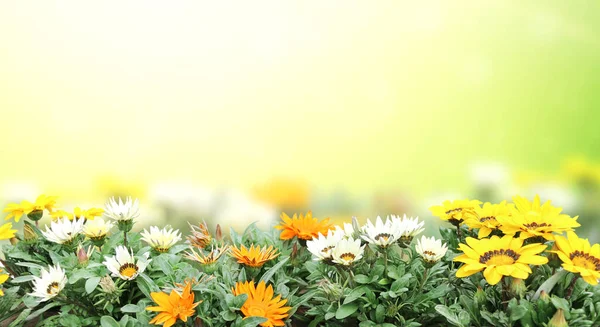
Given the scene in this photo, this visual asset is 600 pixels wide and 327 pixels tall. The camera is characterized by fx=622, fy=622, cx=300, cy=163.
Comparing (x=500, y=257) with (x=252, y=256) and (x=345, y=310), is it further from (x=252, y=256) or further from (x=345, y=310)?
(x=252, y=256)

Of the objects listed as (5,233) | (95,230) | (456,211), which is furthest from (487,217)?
(5,233)

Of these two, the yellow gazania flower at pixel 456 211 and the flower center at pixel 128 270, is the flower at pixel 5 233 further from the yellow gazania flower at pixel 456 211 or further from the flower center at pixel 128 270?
the yellow gazania flower at pixel 456 211

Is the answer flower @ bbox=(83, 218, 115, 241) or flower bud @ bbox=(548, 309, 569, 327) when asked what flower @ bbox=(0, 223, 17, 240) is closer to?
flower @ bbox=(83, 218, 115, 241)

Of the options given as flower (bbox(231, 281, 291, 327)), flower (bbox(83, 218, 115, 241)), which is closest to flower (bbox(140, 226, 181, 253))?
flower (bbox(83, 218, 115, 241))

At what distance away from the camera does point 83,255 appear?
6.41ft

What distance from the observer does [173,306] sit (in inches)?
66.9

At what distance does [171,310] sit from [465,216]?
960 mm

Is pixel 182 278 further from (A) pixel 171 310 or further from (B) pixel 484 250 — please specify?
(B) pixel 484 250

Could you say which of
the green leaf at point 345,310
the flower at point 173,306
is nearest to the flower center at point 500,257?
the green leaf at point 345,310

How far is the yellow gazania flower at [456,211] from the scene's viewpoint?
6.56 feet

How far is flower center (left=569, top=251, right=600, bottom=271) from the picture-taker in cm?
158

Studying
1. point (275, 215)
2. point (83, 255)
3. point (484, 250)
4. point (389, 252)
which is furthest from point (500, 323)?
point (275, 215)

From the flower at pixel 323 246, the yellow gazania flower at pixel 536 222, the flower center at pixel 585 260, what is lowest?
the flower at pixel 323 246

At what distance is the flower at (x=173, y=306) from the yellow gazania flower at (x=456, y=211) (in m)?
0.84
